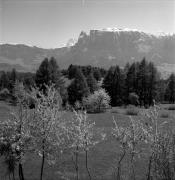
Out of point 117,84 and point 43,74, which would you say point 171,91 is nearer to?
point 117,84

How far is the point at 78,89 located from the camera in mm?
74562

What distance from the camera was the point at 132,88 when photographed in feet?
A: 257

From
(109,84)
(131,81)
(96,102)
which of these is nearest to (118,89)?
(109,84)

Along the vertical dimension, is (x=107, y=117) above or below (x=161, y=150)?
below

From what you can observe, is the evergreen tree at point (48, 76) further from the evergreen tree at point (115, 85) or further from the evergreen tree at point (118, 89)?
the evergreen tree at point (118, 89)

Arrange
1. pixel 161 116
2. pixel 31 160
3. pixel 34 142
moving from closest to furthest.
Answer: pixel 34 142 < pixel 31 160 < pixel 161 116

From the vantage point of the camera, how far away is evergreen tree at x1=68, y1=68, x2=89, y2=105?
73812 mm

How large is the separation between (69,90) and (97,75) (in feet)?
103

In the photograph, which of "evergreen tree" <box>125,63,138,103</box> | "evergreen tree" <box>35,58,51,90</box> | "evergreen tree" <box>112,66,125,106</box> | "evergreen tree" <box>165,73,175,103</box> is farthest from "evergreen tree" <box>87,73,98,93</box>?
"evergreen tree" <box>165,73,175,103</box>

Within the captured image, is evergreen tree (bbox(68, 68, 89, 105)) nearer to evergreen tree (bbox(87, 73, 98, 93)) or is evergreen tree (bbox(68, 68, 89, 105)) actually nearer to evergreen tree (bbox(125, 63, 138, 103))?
evergreen tree (bbox(87, 73, 98, 93))

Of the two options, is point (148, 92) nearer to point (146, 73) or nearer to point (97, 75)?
point (146, 73)

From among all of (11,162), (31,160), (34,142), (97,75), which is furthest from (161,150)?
(97,75)

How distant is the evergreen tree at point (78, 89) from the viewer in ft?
242

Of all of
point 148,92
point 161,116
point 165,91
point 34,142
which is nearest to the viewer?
point 34,142
